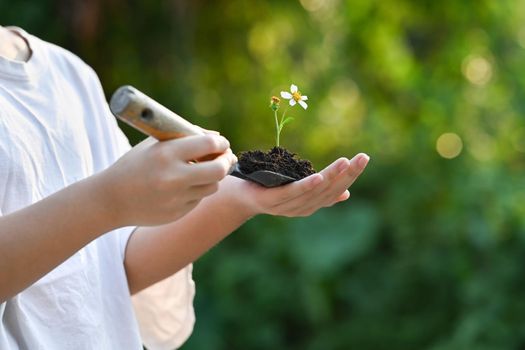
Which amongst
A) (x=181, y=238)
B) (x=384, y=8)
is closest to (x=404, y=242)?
(x=384, y=8)

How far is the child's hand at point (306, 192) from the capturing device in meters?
1.02

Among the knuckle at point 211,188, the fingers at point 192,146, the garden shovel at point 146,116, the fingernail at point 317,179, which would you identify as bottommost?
the knuckle at point 211,188

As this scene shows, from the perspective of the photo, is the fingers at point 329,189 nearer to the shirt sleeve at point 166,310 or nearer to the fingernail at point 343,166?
the fingernail at point 343,166

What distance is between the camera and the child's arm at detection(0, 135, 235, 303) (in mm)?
867

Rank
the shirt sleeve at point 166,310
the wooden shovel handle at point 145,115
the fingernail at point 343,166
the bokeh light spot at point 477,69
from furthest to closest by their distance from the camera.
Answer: the bokeh light spot at point 477,69
the shirt sleeve at point 166,310
the fingernail at point 343,166
the wooden shovel handle at point 145,115

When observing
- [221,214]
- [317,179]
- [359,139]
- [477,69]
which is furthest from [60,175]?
[477,69]

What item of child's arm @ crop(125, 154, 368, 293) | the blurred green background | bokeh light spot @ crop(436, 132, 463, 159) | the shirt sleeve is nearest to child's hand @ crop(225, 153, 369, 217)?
child's arm @ crop(125, 154, 368, 293)

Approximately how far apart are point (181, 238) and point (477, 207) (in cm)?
206

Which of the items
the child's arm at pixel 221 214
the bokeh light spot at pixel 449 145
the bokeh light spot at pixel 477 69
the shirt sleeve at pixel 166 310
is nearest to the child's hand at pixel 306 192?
the child's arm at pixel 221 214

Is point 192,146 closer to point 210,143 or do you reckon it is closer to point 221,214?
point 210,143

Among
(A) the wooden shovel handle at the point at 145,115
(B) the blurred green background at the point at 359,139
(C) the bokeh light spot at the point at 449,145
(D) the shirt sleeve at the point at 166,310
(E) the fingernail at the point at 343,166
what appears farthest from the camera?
(C) the bokeh light spot at the point at 449,145

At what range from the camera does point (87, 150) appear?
1186 mm

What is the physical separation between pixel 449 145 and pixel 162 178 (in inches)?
102

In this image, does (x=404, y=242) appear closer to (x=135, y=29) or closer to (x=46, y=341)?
(x=135, y=29)
